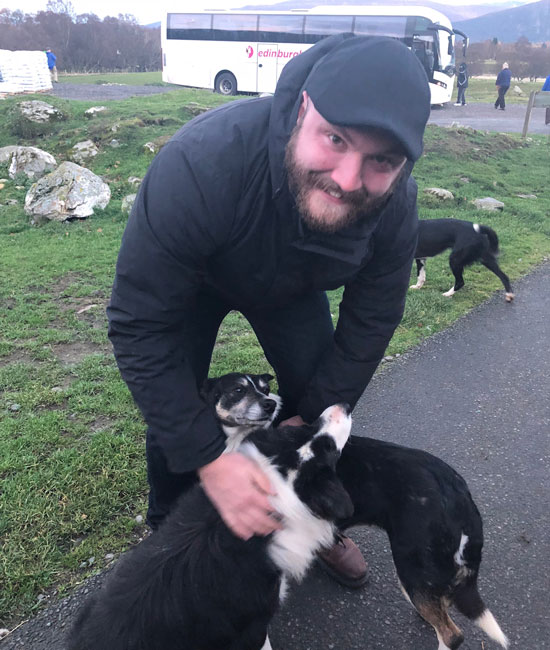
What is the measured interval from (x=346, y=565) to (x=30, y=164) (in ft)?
34.2

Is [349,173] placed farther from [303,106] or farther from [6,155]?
[6,155]

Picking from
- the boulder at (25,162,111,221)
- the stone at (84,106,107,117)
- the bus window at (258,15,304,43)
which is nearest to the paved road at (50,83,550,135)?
the bus window at (258,15,304,43)

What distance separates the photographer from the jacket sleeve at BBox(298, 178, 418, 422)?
90.8 inches

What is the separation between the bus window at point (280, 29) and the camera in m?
22.3

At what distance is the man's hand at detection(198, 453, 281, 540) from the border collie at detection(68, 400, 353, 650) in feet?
0.15

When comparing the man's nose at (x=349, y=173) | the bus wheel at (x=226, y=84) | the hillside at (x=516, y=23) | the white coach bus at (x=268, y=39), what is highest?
the hillside at (x=516, y=23)

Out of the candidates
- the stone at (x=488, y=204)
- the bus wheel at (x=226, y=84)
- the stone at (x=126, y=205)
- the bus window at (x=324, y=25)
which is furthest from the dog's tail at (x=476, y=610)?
the bus wheel at (x=226, y=84)

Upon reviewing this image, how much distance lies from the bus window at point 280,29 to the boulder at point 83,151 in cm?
1414

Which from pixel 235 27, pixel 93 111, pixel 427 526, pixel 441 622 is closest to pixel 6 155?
pixel 93 111

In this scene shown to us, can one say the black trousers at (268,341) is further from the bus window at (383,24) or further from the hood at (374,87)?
the bus window at (383,24)

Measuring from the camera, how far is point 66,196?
867cm

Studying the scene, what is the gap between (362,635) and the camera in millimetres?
2469

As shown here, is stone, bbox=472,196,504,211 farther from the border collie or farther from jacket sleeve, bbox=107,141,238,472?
jacket sleeve, bbox=107,141,238,472

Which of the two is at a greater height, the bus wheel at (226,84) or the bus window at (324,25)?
the bus window at (324,25)
